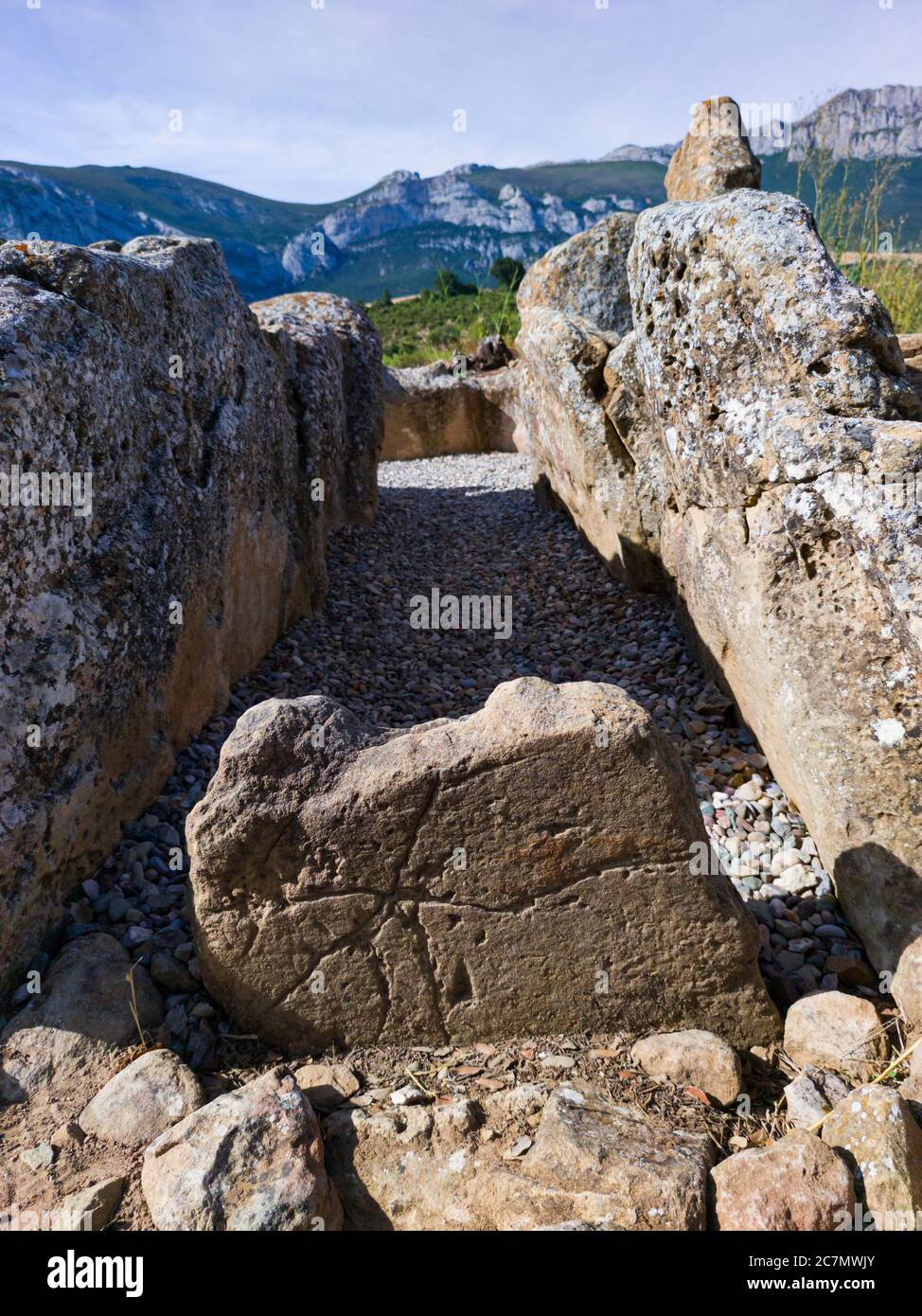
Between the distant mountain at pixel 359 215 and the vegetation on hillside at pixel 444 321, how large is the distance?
59.0ft

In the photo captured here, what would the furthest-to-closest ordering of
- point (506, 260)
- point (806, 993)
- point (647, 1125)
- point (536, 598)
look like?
point (506, 260), point (536, 598), point (806, 993), point (647, 1125)

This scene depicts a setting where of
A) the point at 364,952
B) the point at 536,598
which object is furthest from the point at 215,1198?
the point at 536,598

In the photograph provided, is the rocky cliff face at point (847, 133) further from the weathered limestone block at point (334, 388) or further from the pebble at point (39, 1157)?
the pebble at point (39, 1157)

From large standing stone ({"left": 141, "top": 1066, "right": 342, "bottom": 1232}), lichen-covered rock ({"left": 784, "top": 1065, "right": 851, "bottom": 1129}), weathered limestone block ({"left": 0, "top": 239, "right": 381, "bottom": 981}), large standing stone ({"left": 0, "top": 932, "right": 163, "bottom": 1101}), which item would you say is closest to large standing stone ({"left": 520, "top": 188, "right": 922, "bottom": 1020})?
lichen-covered rock ({"left": 784, "top": 1065, "right": 851, "bottom": 1129})

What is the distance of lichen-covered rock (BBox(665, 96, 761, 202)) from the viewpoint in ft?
21.0

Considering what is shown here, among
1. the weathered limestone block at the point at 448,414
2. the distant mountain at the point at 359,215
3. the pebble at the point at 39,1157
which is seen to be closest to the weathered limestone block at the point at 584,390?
the weathered limestone block at the point at 448,414

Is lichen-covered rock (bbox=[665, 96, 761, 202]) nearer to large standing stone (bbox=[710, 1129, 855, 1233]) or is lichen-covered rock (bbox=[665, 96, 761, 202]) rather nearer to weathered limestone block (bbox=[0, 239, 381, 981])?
weathered limestone block (bbox=[0, 239, 381, 981])

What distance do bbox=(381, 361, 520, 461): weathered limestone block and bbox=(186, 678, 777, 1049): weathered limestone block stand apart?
386 inches

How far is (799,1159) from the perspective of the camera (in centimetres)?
200

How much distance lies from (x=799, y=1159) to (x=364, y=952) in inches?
48.9

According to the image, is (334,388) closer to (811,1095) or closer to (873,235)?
(873,235)

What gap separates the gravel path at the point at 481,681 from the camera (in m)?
2.87

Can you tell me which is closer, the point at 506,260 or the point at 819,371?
the point at 819,371

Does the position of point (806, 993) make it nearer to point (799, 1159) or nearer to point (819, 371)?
point (799, 1159)
